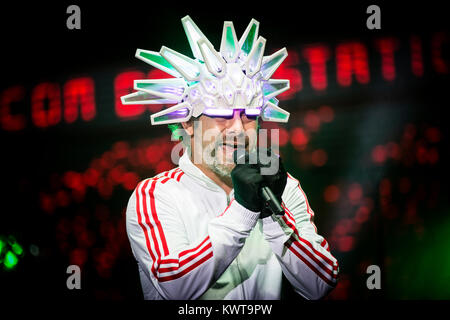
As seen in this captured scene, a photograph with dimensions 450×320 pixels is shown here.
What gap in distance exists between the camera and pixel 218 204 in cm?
147

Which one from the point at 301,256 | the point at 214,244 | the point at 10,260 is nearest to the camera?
the point at 214,244

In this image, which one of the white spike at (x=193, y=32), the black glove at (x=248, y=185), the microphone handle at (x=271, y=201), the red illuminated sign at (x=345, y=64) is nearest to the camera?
the microphone handle at (x=271, y=201)

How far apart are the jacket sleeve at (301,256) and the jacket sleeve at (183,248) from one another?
0.36 feet

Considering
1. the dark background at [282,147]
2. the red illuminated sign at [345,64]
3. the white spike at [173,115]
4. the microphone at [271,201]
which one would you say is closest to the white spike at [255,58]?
the white spike at [173,115]

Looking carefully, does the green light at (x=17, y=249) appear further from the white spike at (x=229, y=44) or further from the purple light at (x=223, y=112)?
the white spike at (x=229, y=44)

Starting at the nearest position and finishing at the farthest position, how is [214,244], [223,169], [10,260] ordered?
[214,244] < [223,169] < [10,260]

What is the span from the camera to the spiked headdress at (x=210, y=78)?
55.0 inches

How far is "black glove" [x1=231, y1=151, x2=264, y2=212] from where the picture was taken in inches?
46.9

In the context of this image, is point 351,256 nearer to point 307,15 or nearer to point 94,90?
point 307,15

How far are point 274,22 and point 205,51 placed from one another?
844 mm

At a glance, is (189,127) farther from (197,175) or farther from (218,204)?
(218,204)

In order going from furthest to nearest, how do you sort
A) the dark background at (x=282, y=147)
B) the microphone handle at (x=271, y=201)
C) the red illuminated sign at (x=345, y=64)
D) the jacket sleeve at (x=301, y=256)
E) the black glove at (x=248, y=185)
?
the red illuminated sign at (x=345, y=64) < the dark background at (x=282, y=147) < the jacket sleeve at (x=301, y=256) < the black glove at (x=248, y=185) < the microphone handle at (x=271, y=201)

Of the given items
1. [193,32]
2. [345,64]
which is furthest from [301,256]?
[345,64]

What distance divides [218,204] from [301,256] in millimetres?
317
